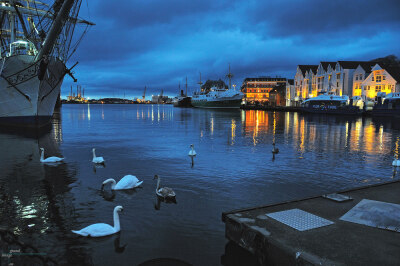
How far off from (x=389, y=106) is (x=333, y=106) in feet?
46.8

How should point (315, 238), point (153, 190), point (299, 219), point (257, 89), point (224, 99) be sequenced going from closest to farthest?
point (315, 238)
point (299, 219)
point (153, 190)
point (224, 99)
point (257, 89)

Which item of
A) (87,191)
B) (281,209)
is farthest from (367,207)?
(87,191)

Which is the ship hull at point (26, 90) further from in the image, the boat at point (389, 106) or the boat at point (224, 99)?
the boat at point (224, 99)

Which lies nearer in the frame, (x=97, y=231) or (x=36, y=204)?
(x=97, y=231)

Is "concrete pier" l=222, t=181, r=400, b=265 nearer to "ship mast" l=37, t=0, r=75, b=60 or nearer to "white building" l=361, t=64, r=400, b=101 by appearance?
"ship mast" l=37, t=0, r=75, b=60

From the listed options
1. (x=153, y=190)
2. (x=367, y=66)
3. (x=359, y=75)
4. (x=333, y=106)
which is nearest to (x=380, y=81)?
(x=359, y=75)

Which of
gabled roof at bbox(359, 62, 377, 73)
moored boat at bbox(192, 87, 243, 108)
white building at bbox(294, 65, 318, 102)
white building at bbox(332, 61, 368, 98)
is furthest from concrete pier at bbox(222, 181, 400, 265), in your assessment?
→ moored boat at bbox(192, 87, 243, 108)

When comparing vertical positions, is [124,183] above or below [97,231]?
above

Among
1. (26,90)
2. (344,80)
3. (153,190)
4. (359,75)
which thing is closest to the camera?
(153,190)

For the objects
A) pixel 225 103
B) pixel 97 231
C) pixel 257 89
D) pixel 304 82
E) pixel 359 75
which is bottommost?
pixel 97 231

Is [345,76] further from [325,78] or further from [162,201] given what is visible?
[162,201]

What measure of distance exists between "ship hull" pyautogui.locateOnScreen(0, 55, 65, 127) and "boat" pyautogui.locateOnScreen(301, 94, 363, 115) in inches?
2463

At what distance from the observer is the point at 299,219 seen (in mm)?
6660

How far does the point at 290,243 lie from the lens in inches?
220
